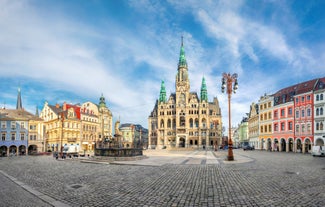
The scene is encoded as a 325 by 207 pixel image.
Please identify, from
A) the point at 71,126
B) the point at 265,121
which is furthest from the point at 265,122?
the point at 71,126

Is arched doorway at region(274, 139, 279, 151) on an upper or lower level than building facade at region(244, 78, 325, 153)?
lower

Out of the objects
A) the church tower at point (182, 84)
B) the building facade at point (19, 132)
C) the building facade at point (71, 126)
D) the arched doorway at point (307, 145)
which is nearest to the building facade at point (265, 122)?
the arched doorway at point (307, 145)

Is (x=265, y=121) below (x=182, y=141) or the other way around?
the other way around

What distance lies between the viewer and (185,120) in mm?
96500

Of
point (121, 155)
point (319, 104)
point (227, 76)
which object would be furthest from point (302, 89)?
point (121, 155)

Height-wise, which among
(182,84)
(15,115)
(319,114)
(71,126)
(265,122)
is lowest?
(71,126)

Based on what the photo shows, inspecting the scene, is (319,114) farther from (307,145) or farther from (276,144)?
(276,144)

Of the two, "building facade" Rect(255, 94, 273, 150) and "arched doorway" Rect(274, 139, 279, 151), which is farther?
"building facade" Rect(255, 94, 273, 150)

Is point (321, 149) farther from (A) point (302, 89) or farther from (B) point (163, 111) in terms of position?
(B) point (163, 111)

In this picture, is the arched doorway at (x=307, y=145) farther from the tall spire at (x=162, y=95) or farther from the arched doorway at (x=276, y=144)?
the tall spire at (x=162, y=95)

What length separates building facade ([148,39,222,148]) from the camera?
95312 mm

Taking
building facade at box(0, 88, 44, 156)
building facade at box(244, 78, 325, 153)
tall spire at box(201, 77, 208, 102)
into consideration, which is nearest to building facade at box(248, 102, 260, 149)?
building facade at box(244, 78, 325, 153)

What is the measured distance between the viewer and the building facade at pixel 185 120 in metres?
95.3

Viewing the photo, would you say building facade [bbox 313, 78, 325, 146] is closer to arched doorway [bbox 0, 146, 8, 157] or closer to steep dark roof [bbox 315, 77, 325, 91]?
steep dark roof [bbox 315, 77, 325, 91]
